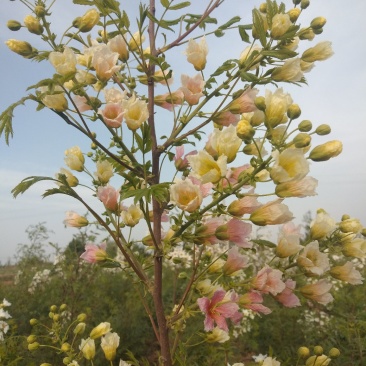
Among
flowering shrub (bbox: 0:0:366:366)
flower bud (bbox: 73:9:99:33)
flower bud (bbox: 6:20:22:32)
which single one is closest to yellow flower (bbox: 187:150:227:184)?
flowering shrub (bbox: 0:0:366:366)

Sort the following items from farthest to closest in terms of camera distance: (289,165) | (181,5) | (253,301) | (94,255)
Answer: (181,5) → (94,255) → (253,301) → (289,165)

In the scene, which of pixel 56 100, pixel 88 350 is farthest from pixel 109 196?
pixel 88 350

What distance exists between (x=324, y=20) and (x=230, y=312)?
3.10 feet

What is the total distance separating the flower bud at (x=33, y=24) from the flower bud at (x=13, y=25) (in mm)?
128

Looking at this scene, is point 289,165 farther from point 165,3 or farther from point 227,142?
point 165,3

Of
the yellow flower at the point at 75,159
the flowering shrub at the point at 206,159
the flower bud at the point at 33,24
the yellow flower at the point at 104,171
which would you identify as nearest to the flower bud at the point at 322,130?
the flowering shrub at the point at 206,159

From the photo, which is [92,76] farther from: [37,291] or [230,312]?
[37,291]

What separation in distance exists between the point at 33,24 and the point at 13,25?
0.16 meters

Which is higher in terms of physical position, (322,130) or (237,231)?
(322,130)

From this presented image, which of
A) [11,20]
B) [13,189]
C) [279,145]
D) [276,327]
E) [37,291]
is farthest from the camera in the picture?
[37,291]

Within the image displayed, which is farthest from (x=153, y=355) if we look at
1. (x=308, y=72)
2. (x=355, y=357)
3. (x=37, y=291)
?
(x=308, y=72)

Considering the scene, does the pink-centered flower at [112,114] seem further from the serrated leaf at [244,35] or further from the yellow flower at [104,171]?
the serrated leaf at [244,35]

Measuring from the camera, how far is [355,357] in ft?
8.50

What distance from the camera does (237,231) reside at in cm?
118
